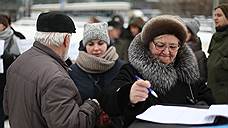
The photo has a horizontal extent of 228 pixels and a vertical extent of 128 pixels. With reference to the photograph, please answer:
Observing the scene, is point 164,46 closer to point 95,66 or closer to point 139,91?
point 139,91

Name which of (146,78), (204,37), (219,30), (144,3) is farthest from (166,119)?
(144,3)

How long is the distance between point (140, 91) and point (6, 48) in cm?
372

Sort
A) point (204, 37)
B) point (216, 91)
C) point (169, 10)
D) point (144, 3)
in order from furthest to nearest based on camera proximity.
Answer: point (144, 3)
point (169, 10)
point (204, 37)
point (216, 91)

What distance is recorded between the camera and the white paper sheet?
1953mm

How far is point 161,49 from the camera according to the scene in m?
2.51

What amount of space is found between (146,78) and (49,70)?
0.52 m

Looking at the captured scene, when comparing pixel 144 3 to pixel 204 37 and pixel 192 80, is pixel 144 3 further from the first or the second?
pixel 192 80

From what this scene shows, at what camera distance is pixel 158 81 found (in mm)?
2496

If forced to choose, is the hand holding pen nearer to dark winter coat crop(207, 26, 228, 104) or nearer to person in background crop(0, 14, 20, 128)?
dark winter coat crop(207, 26, 228, 104)

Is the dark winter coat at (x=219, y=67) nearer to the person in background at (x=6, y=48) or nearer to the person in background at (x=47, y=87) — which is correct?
the person in background at (x=6, y=48)

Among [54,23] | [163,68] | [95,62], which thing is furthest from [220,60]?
[54,23]

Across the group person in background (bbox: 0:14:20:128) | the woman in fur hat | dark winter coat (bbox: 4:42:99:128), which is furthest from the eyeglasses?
person in background (bbox: 0:14:20:128)

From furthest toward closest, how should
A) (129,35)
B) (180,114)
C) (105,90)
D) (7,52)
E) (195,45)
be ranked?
(129,35)
(195,45)
(7,52)
(105,90)
(180,114)

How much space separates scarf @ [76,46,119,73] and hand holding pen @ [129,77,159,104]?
4.31ft
